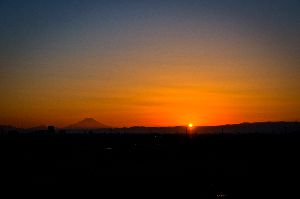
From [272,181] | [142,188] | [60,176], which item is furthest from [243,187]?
[60,176]

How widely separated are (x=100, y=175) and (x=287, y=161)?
18877mm

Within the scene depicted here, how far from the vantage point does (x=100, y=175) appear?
32.3 m

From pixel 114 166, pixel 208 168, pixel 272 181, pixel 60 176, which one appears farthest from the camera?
pixel 114 166

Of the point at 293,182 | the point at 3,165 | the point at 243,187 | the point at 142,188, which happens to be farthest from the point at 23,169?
the point at 293,182

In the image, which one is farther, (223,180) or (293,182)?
(223,180)

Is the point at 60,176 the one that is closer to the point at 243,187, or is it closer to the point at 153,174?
the point at 153,174

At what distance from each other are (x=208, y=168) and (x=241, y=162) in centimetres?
628

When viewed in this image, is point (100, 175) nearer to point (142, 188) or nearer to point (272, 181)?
point (142, 188)

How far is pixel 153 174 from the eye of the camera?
3259 cm

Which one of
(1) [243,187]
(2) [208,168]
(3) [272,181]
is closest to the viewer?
(1) [243,187]

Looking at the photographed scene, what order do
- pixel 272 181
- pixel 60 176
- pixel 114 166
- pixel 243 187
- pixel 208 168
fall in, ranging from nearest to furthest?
pixel 243 187 → pixel 272 181 → pixel 60 176 → pixel 208 168 → pixel 114 166

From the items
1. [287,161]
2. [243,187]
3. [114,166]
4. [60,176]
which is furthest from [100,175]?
[287,161]

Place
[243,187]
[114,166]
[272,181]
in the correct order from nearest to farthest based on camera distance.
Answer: [243,187]
[272,181]
[114,166]

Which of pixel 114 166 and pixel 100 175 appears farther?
pixel 114 166
